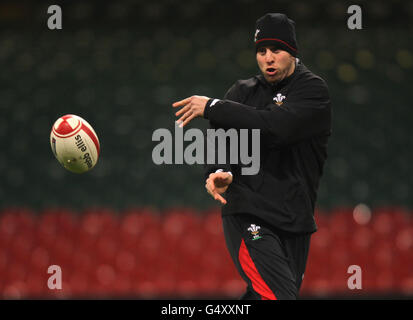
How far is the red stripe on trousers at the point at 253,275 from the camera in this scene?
242cm

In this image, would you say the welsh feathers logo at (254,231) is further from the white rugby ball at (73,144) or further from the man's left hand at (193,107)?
the white rugby ball at (73,144)

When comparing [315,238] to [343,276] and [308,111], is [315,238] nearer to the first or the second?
[343,276]

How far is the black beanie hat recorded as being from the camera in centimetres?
260

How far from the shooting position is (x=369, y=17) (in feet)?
26.6

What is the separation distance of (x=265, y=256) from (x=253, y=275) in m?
0.11

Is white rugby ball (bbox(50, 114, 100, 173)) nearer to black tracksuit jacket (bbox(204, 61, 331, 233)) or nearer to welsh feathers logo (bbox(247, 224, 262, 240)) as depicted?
black tracksuit jacket (bbox(204, 61, 331, 233))

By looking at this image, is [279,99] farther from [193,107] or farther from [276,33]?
[193,107]

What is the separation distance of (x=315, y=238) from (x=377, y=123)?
6.80 ft

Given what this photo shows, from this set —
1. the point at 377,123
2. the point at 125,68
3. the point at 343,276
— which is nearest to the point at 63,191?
the point at 125,68

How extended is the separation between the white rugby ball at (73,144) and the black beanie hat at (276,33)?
110 centimetres

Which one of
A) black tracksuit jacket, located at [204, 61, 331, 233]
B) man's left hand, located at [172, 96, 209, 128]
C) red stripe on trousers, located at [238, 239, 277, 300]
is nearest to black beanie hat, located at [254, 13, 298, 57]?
black tracksuit jacket, located at [204, 61, 331, 233]

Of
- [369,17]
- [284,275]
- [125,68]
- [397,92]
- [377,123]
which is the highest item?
[369,17]

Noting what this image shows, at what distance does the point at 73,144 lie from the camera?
9.91ft

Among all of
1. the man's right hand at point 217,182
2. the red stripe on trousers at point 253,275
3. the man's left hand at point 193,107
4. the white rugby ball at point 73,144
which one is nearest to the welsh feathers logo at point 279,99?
the man's left hand at point 193,107
